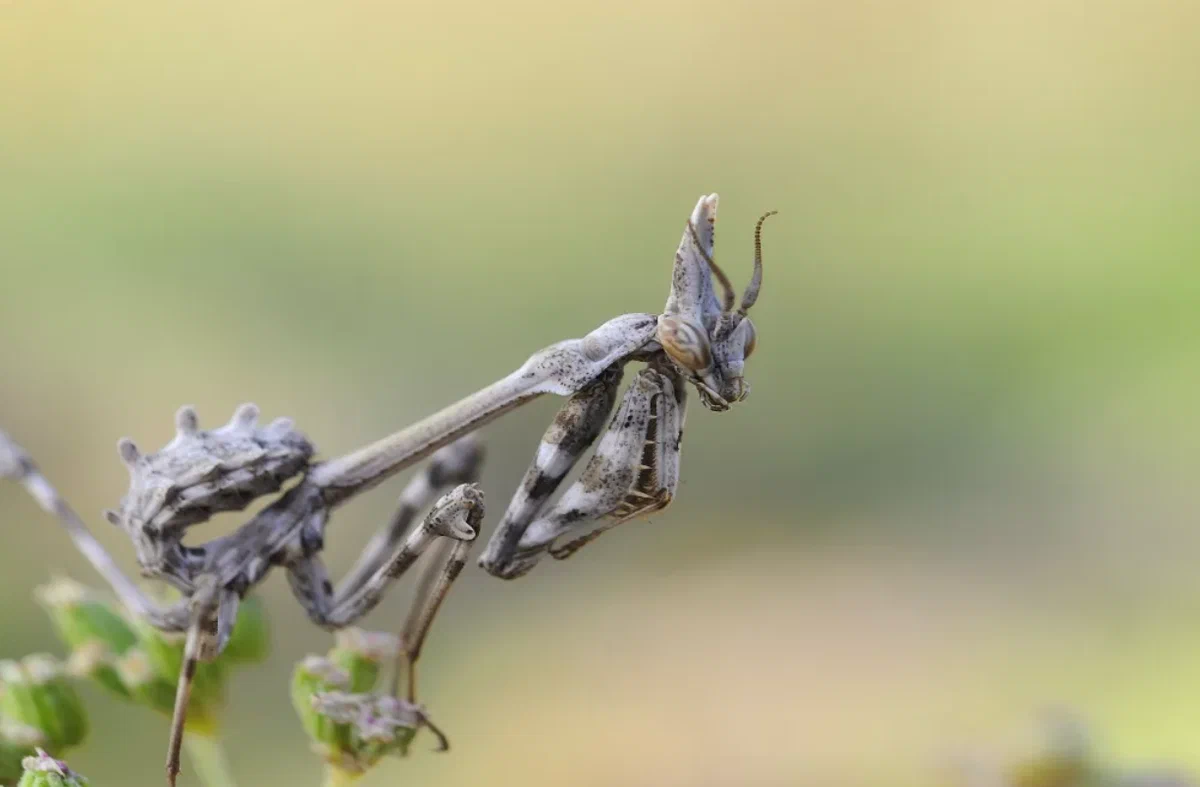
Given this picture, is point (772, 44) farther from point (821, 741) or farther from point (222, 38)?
point (821, 741)

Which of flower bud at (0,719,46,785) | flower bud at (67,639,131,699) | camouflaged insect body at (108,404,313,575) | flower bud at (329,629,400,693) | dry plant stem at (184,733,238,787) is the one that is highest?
camouflaged insect body at (108,404,313,575)

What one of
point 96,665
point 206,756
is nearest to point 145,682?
point 96,665

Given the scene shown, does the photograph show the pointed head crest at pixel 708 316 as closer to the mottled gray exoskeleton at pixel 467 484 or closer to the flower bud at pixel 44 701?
the mottled gray exoskeleton at pixel 467 484

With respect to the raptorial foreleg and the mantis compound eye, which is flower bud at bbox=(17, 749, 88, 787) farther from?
the mantis compound eye

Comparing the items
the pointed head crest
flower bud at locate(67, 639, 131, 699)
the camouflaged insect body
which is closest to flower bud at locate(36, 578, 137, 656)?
flower bud at locate(67, 639, 131, 699)

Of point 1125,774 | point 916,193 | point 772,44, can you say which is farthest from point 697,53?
point 1125,774

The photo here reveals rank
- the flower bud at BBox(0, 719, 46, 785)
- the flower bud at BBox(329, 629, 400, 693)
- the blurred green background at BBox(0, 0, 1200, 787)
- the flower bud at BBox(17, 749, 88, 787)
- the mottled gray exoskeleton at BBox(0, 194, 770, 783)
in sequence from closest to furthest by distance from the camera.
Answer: the flower bud at BBox(17, 749, 88, 787), the flower bud at BBox(0, 719, 46, 785), the mottled gray exoskeleton at BBox(0, 194, 770, 783), the flower bud at BBox(329, 629, 400, 693), the blurred green background at BBox(0, 0, 1200, 787)

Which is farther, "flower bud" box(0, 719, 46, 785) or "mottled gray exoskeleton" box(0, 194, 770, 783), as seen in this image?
"mottled gray exoskeleton" box(0, 194, 770, 783)
